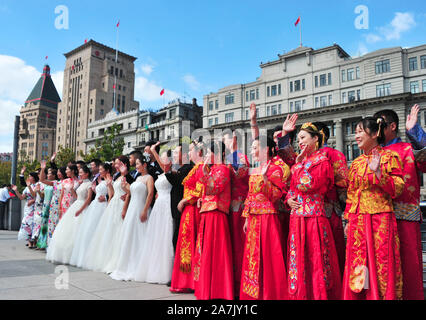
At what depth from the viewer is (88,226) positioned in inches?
240

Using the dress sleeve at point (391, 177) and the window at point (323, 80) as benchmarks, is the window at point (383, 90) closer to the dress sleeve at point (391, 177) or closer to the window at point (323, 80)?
the window at point (323, 80)

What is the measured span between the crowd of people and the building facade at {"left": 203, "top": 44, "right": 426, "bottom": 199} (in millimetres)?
30980

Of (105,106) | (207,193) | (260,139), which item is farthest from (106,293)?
(105,106)

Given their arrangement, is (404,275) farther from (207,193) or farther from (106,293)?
(106,293)

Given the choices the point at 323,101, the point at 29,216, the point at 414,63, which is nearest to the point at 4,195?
the point at 29,216

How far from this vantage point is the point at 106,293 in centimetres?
397

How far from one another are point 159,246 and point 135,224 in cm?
76

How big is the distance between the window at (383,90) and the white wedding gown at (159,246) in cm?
3632

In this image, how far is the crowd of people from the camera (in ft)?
9.04

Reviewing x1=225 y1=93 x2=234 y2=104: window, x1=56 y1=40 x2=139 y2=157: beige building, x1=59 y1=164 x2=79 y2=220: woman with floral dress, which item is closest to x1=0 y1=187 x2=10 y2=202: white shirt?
x1=59 y1=164 x2=79 y2=220: woman with floral dress

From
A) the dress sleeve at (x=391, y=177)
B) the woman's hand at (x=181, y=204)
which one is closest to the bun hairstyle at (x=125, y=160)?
the woman's hand at (x=181, y=204)

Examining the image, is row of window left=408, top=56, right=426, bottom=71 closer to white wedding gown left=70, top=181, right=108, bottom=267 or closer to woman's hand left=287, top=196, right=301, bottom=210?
white wedding gown left=70, top=181, right=108, bottom=267

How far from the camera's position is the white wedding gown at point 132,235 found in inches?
195

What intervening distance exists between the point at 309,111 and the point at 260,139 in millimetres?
36807
